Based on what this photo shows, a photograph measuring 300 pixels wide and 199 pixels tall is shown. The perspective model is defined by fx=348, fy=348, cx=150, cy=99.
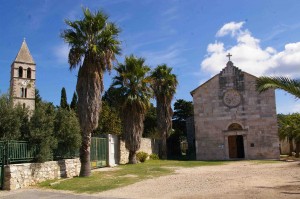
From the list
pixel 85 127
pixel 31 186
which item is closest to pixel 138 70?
pixel 85 127

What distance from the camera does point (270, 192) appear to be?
11555mm

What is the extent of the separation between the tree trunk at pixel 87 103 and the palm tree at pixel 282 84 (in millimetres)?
9423

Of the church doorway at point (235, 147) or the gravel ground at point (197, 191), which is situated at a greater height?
the church doorway at point (235, 147)

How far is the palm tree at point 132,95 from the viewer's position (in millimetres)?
28266

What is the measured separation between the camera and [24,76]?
53.2 m

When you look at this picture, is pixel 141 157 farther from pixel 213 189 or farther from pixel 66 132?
pixel 213 189

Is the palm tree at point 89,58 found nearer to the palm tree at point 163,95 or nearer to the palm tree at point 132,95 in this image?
the palm tree at point 132,95

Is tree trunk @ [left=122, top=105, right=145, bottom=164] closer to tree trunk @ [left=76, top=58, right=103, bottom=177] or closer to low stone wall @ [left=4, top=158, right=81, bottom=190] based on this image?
low stone wall @ [left=4, top=158, right=81, bottom=190]

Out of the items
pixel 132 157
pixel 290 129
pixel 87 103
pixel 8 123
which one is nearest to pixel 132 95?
pixel 132 157

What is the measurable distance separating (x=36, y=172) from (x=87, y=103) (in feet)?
14.1

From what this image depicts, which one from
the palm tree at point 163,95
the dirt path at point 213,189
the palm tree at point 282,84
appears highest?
the palm tree at point 163,95

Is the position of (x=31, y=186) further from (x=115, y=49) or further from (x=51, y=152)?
(x=115, y=49)

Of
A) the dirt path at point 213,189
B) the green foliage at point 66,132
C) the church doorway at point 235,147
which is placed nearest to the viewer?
the dirt path at point 213,189

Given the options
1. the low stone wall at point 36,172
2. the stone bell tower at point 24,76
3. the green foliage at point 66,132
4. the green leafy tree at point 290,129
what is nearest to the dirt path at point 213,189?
the low stone wall at point 36,172
